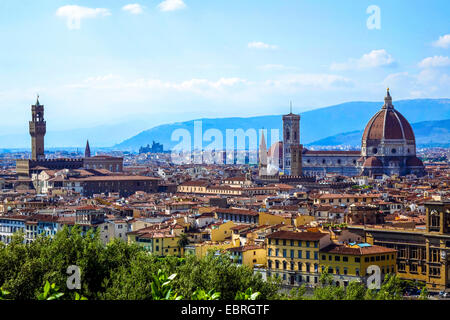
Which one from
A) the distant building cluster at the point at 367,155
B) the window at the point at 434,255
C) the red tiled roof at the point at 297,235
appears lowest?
the window at the point at 434,255

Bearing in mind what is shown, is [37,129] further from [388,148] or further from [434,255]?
[434,255]

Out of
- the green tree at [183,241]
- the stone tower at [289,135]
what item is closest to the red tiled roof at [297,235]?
the green tree at [183,241]

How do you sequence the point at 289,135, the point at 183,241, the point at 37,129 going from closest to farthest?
the point at 183,241 < the point at 37,129 < the point at 289,135

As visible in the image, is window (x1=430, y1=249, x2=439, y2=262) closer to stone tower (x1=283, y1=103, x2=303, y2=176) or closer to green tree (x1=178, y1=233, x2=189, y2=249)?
green tree (x1=178, y1=233, x2=189, y2=249)

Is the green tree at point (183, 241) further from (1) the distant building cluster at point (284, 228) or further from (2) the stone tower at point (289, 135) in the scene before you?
(2) the stone tower at point (289, 135)

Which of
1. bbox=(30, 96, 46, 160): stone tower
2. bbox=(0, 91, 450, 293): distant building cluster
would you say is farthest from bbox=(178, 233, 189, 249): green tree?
bbox=(30, 96, 46, 160): stone tower

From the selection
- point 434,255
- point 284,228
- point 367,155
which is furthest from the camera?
point 367,155

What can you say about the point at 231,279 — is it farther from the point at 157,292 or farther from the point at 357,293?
the point at 157,292

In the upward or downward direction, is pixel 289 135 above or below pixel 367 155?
above

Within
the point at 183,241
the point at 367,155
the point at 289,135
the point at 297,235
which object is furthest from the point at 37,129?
the point at 297,235
